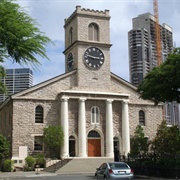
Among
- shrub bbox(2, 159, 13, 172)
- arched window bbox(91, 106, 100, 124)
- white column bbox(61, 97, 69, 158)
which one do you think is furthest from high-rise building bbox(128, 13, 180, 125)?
shrub bbox(2, 159, 13, 172)

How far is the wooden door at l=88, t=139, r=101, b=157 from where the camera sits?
45588mm

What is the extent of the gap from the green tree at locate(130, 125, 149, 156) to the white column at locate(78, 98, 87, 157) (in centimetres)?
621

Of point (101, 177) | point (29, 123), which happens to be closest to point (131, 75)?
point (29, 123)

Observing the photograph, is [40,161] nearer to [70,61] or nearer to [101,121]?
[101,121]

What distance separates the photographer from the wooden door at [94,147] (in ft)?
150

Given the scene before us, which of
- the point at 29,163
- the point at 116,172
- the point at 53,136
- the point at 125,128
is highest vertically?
the point at 125,128

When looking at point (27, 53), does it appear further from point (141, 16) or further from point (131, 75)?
point (141, 16)

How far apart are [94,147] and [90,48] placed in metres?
12.6

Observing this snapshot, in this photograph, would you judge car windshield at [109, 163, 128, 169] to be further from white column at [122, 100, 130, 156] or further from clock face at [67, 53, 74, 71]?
clock face at [67, 53, 74, 71]

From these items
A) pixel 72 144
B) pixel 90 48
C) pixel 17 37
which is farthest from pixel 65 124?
pixel 17 37

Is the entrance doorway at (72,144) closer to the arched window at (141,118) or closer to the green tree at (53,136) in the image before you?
the green tree at (53,136)

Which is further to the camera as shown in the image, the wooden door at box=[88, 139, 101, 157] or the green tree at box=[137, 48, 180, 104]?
the wooden door at box=[88, 139, 101, 157]

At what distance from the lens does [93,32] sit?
49.2m

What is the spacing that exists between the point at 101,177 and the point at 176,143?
1322 centimetres
